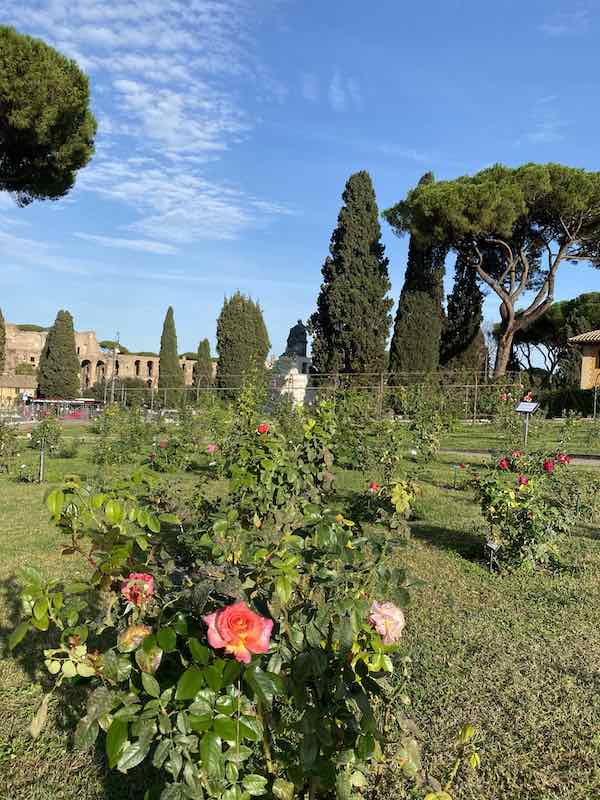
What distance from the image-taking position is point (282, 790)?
1.29 m

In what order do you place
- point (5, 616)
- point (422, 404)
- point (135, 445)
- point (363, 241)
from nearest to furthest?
point (5, 616) → point (135, 445) → point (422, 404) → point (363, 241)

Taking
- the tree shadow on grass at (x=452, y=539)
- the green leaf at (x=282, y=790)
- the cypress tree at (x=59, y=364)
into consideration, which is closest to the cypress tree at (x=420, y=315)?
the tree shadow on grass at (x=452, y=539)

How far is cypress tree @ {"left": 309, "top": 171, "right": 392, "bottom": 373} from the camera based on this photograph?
2100 cm

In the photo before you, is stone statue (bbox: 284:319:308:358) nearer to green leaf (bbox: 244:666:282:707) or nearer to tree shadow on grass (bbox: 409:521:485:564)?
tree shadow on grass (bbox: 409:521:485:564)

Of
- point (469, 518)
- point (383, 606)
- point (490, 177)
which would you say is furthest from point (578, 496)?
point (490, 177)

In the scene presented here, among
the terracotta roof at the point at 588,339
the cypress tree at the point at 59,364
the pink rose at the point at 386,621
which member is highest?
the terracotta roof at the point at 588,339

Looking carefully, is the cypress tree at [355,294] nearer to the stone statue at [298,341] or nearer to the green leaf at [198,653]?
the stone statue at [298,341]

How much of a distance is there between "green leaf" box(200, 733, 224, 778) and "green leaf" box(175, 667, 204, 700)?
76mm

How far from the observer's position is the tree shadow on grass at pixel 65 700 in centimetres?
188

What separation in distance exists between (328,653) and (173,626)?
0.36 meters

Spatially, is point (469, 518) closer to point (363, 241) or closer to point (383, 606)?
point (383, 606)

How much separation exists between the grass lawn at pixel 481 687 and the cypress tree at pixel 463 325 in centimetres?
2017

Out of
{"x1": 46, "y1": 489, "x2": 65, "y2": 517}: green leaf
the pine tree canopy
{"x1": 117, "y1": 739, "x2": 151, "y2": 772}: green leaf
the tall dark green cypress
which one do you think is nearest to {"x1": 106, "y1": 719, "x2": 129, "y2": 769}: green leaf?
{"x1": 117, "y1": 739, "x2": 151, "y2": 772}: green leaf

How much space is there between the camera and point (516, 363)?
2934cm
